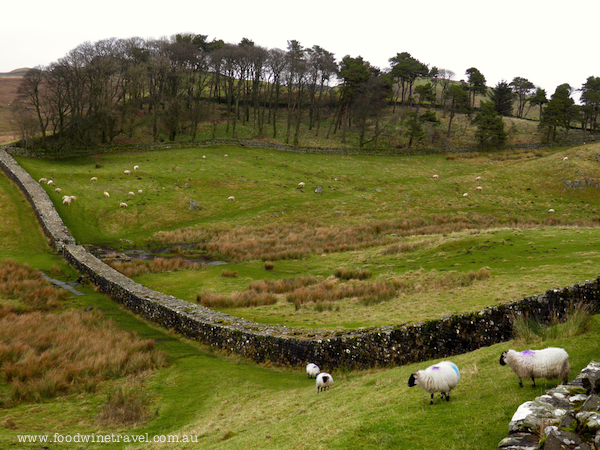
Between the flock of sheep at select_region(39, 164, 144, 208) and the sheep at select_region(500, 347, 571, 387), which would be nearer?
the sheep at select_region(500, 347, 571, 387)

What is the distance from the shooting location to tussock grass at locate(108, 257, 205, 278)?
29.5 meters

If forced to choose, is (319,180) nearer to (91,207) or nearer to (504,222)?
(504,222)

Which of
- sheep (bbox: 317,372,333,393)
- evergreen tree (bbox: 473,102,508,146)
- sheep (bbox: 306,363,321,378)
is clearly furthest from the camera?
evergreen tree (bbox: 473,102,508,146)

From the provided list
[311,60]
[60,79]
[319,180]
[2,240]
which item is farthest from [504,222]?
[60,79]

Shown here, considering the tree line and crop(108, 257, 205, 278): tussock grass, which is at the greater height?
the tree line

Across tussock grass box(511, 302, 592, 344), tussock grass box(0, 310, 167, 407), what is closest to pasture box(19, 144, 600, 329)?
tussock grass box(511, 302, 592, 344)

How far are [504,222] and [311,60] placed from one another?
58.3 metres

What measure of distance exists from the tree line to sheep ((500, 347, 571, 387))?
68.5 m

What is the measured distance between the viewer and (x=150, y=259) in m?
34.0

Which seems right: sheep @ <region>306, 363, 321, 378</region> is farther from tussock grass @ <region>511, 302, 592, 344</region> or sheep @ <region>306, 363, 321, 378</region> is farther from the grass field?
tussock grass @ <region>511, 302, 592, 344</region>

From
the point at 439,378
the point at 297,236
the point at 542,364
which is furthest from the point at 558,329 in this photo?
the point at 297,236

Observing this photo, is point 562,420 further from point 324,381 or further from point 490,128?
point 490,128

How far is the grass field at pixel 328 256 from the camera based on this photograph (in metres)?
8.59

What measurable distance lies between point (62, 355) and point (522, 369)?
51.3ft
